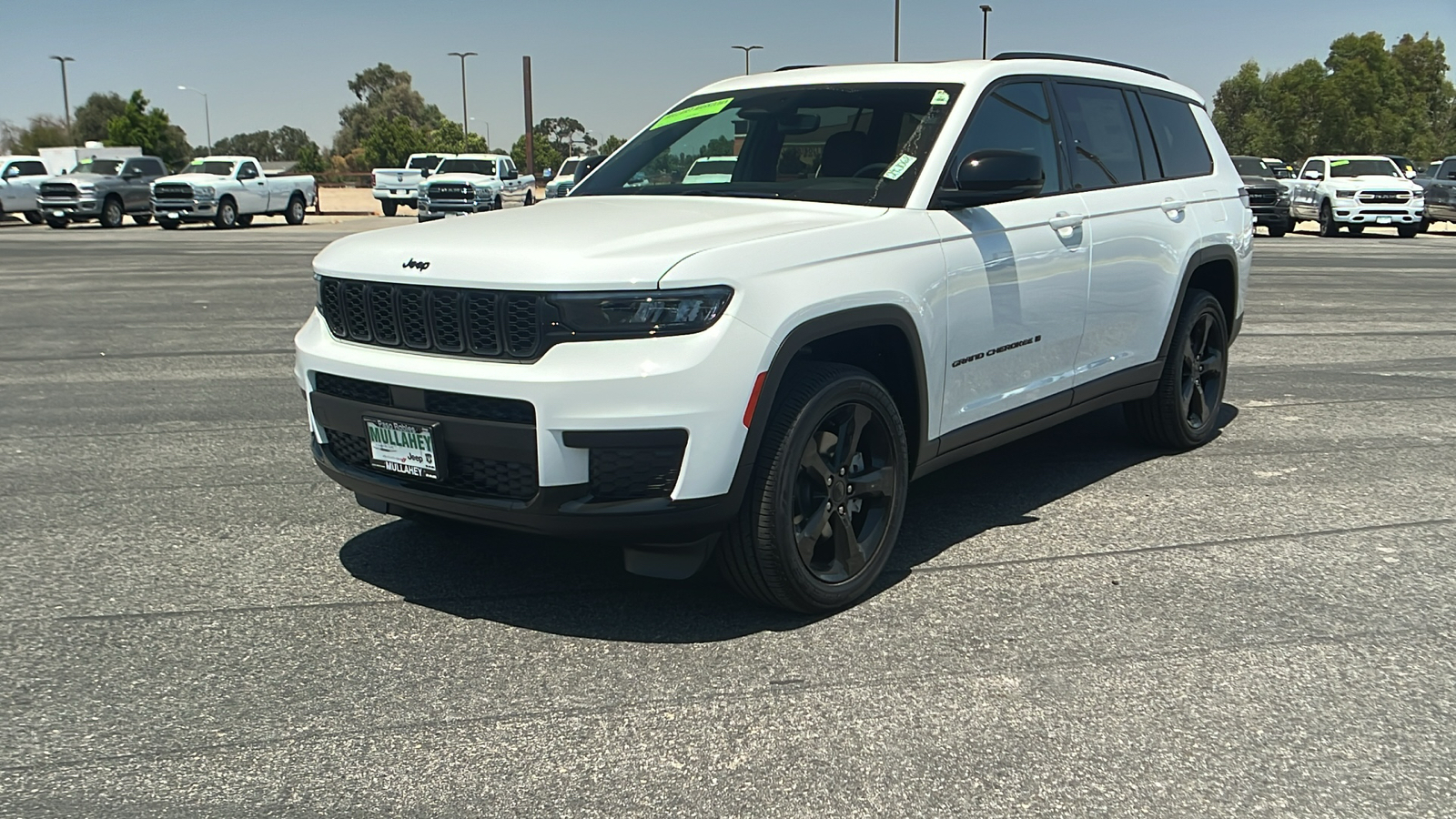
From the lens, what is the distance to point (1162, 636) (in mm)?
4117

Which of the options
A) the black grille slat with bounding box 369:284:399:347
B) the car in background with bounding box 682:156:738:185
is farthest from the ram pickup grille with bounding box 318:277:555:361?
the car in background with bounding box 682:156:738:185

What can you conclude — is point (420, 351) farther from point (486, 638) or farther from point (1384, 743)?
point (1384, 743)

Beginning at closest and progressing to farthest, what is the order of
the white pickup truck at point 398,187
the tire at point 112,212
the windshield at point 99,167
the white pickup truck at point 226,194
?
the white pickup truck at point 226,194, the tire at point 112,212, the windshield at point 99,167, the white pickup truck at point 398,187

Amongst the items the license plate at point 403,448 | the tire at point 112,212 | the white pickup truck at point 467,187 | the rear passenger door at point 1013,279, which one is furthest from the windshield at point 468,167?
the license plate at point 403,448

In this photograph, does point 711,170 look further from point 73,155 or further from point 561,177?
point 73,155

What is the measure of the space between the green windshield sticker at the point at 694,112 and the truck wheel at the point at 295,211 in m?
32.7

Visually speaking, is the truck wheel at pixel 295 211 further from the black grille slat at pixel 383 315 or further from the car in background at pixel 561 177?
the black grille slat at pixel 383 315

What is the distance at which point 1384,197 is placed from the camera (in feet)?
97.3

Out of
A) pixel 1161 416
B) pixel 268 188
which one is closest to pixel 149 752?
pixel 1161 416

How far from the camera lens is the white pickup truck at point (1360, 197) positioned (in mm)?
29734

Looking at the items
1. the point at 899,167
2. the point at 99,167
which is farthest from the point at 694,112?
the point at 99,167

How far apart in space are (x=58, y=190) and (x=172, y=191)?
3827mm

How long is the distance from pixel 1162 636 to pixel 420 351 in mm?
2584

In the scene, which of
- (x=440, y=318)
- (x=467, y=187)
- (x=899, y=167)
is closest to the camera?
(x=440, y=318)
